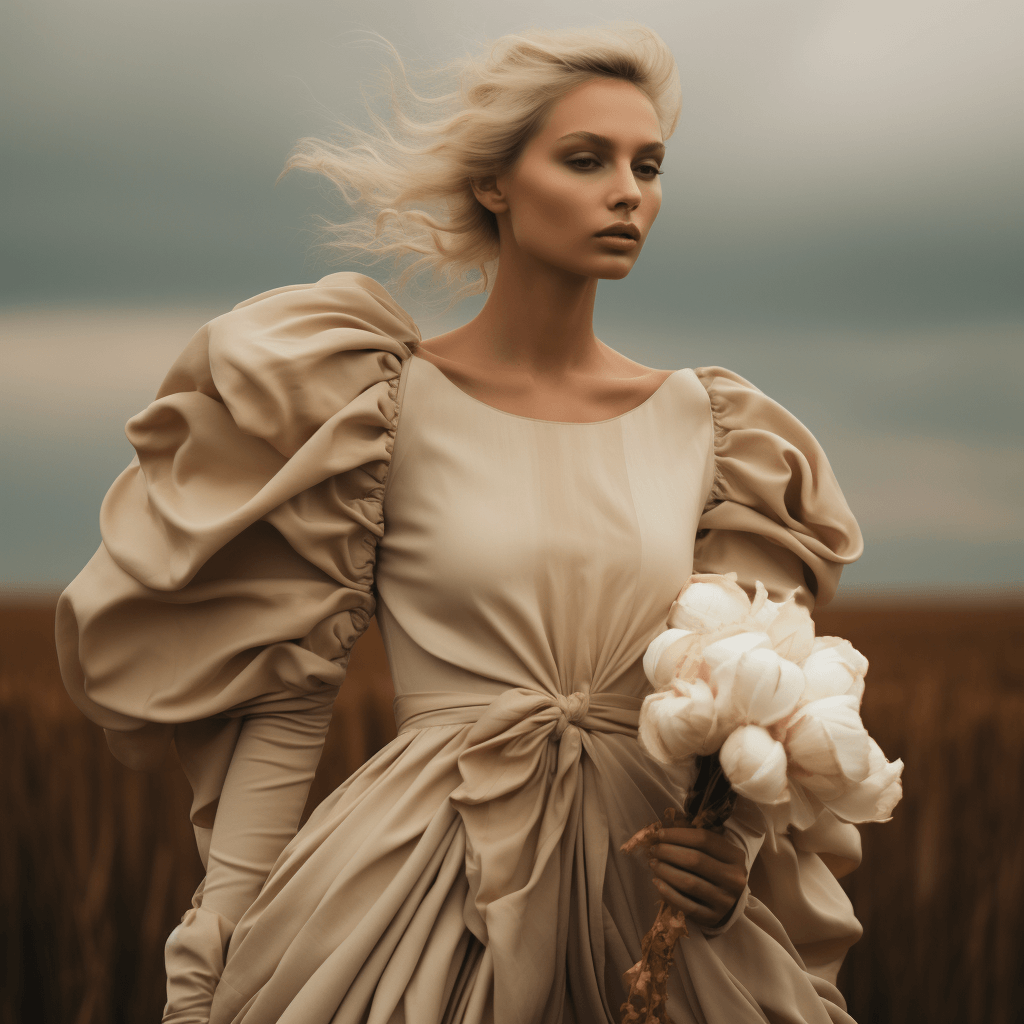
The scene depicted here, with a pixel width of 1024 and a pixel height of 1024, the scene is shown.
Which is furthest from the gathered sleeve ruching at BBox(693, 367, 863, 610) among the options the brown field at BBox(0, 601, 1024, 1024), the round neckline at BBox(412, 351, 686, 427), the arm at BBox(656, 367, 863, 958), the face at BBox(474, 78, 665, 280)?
the brown field at BBox(0, 601, 1024, 1024)

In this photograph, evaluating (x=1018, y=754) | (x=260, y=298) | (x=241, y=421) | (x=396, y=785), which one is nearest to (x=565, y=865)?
(x=396, y=785)

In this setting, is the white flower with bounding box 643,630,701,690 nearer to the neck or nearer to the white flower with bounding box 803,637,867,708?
the white flower with bounding box 803,637,867,708

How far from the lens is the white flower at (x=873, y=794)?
97 centimetres

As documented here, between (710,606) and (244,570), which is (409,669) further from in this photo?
(710,606)

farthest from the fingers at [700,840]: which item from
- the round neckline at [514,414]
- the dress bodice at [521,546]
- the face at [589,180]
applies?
the face at [589,180]

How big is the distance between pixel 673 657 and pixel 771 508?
20.1 inches

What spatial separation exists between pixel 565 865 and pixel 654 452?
0.53 meters

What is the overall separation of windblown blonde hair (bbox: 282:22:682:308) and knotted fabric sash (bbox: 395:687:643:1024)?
0.66m

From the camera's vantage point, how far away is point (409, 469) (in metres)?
1.33

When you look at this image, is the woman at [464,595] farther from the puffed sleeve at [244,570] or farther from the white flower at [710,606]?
the white flower at [710,606]

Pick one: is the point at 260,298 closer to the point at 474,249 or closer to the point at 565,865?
the point at 474,249

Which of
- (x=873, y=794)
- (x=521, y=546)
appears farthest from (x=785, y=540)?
(x=873, y=794)

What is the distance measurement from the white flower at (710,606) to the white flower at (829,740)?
0.12 metres

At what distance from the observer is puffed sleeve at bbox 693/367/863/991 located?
1405 millimetres
